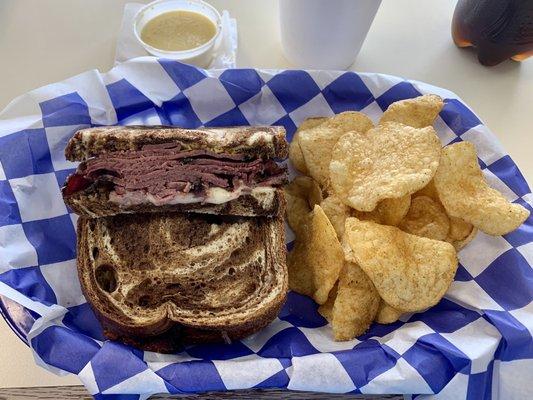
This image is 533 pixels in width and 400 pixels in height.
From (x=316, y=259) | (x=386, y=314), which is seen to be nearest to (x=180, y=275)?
(x=316, y=259)

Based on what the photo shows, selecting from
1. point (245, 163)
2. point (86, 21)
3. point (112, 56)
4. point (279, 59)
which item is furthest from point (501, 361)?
point (86, 21)

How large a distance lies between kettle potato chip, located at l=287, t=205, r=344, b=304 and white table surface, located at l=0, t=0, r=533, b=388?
898 millimetres

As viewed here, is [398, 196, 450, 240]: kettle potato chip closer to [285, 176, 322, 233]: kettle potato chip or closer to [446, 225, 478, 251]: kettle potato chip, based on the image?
[446, 225, 478, 251]: kettle potato chip

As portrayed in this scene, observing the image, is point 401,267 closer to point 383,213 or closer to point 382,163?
point 383,213

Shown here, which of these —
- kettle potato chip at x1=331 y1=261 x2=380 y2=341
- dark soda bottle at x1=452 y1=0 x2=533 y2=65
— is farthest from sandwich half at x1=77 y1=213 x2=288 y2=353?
dark soda bottle at x1=452 y1=0 x2=533 y2=65

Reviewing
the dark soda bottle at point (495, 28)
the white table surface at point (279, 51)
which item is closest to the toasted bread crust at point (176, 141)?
the white table surface at point (279, 51)

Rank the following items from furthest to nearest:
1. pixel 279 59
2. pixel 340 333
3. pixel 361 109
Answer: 1. pixel 279 59
2. pixel 361 109
3. pixel 340 333

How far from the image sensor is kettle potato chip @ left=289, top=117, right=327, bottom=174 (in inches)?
73.2

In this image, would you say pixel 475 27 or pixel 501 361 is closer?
pixel 501 361

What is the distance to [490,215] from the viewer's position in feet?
5.29

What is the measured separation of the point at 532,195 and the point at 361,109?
2.13 ft

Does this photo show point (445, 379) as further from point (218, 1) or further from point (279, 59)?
point (218, 1)

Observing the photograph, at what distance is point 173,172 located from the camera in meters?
1.60

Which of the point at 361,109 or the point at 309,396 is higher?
the point at 361,109
